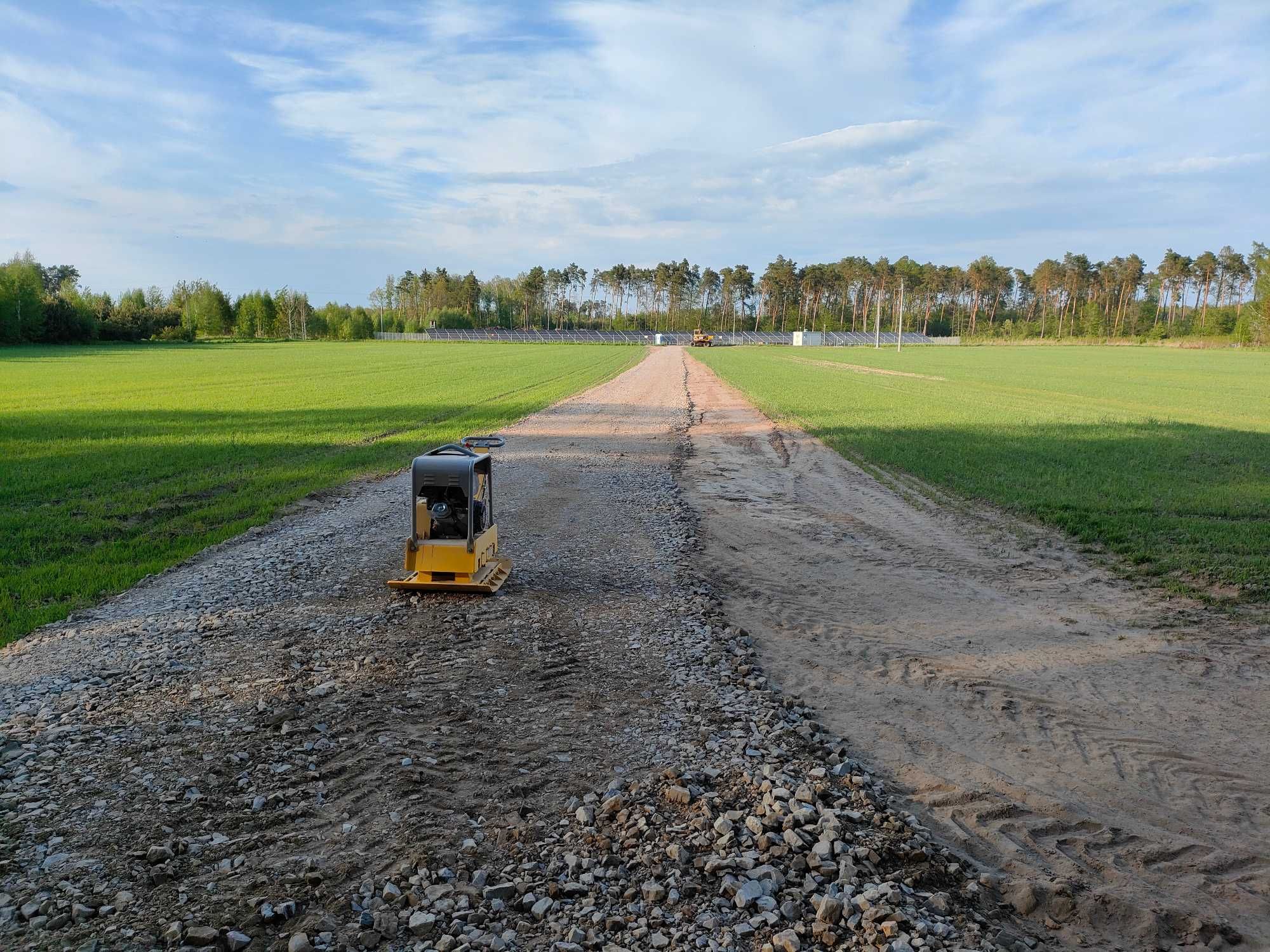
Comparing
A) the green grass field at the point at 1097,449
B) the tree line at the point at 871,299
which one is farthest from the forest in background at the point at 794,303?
the green grass field at the point at 1097,449

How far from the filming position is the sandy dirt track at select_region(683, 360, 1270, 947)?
4629 millimetres

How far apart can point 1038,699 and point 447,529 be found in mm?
5861

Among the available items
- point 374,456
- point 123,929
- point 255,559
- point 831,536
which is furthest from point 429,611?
point 374,456

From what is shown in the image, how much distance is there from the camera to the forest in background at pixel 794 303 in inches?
5330

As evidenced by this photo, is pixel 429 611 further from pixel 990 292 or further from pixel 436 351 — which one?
pixel 990 292

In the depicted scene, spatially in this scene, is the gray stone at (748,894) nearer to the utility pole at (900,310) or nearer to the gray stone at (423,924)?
the gray stone at (423,924)

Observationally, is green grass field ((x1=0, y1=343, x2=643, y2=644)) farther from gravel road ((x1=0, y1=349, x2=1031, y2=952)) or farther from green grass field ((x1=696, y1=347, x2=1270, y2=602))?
green grass field ((x1=696, y1=347, x2=1270, y2=602))

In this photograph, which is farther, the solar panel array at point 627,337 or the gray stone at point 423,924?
the solar panel array at point 627,337

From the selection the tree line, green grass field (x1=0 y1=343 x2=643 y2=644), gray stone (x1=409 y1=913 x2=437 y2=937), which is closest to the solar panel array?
the tree line

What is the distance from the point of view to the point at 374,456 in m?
18.4

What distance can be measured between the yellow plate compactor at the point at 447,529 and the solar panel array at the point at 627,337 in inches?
5431

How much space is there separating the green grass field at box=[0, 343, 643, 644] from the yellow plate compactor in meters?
3.32

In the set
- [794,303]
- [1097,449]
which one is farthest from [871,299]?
[1097,449]

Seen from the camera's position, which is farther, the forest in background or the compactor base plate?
the forest in background
